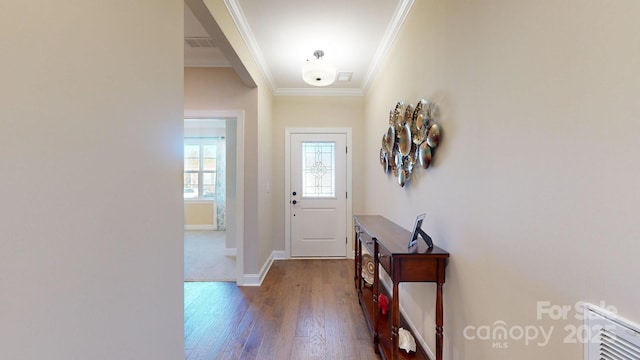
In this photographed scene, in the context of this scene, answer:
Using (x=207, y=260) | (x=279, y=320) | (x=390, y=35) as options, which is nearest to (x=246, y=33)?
(x=390, y=35)

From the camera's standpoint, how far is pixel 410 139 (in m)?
2.11

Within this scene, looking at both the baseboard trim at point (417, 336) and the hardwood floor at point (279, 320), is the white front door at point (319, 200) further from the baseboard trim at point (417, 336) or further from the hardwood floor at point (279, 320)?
the baseboard trim at point (417, 336)

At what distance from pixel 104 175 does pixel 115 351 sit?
63 centimetres

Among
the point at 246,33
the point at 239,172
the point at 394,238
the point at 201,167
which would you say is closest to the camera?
the point at 394,238

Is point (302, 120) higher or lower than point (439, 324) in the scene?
higher

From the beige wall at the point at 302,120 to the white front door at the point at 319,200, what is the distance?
0.18m

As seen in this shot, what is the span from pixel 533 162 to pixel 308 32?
236cm

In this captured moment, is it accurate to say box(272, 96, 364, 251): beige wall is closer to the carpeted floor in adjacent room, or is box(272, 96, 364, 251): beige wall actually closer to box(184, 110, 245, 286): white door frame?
the carpeted floor in adjacent room

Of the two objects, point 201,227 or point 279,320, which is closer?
point 279,320

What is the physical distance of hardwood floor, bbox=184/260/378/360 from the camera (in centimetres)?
210

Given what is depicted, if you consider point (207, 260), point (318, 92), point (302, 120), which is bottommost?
point (207, 260)

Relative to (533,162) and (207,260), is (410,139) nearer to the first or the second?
(533,162)

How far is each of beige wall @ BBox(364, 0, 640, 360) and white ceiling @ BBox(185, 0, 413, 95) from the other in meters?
0.75

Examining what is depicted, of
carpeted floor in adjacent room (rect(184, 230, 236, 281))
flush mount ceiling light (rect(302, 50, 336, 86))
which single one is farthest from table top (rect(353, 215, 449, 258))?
carpeted floor in adjacent room (rect(184, 230, 236, 281))
